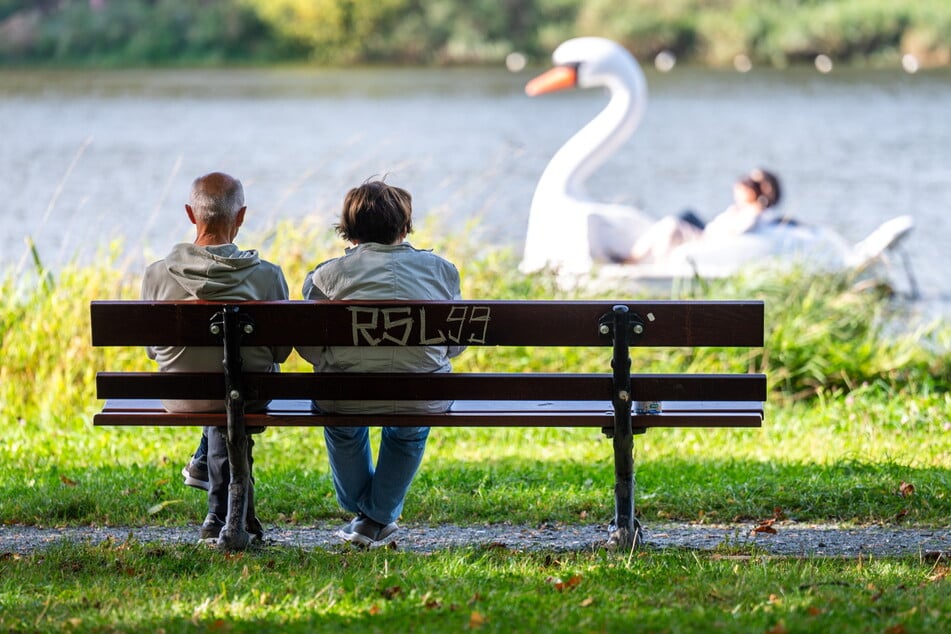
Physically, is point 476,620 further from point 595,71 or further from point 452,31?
point 452,31

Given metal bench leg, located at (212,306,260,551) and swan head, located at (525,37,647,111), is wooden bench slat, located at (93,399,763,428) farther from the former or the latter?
swan head, located at (525,37,647,111)

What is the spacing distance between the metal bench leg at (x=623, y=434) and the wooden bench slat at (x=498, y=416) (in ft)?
0.18

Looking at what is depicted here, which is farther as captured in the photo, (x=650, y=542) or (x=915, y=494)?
(x=915, y=494)

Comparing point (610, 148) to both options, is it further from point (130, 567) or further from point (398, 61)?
point (398, 61)

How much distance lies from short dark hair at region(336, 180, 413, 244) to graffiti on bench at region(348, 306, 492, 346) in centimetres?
35

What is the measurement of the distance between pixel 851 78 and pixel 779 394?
3976 centimetres

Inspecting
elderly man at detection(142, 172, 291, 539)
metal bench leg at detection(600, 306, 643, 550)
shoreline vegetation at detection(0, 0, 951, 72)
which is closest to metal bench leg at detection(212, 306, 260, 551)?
elderly man at detection(142, 172, 291, 539)

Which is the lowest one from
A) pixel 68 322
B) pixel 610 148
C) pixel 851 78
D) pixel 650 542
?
pixel 650 542

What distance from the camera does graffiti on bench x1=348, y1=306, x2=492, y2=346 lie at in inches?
156

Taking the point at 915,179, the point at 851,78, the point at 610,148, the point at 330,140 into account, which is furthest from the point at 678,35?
the point at 610,148

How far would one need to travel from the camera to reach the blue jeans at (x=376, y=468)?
4.28 m

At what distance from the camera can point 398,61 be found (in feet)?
177

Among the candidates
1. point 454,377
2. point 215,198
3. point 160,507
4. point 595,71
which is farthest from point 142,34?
point 454,377

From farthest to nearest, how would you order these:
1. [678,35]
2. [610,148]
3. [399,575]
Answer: [678,35] → [610,148] → [399,575]
